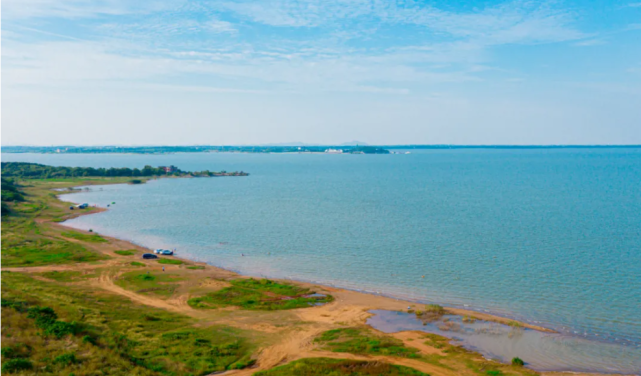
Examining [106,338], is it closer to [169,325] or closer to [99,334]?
[99,334]

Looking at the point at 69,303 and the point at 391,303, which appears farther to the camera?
the point at 391,303

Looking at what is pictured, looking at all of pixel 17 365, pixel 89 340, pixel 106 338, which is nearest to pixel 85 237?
pixel 106 338

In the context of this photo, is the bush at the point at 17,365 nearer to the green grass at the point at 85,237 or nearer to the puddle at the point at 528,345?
the puddle at the point at 528,345

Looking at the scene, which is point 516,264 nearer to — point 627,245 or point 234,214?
point 627,245

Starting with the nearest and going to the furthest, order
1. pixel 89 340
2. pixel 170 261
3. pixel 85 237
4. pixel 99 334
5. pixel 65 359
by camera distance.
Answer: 1. pixel 65 359
2. pixel 89 340
3. pixel 99 334
4. pixel 170 261
5. pixel 85 237

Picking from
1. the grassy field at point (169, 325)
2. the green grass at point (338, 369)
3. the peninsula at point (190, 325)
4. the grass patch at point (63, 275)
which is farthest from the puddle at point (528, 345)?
the grass patch at point (63, 275)

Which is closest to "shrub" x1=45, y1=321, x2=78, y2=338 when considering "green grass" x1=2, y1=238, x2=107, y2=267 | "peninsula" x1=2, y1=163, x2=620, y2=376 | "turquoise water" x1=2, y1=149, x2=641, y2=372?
"peninsula" x1=2, y1=163, x2=620, y2=376

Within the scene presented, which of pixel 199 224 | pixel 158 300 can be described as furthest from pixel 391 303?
pixel 199 224
